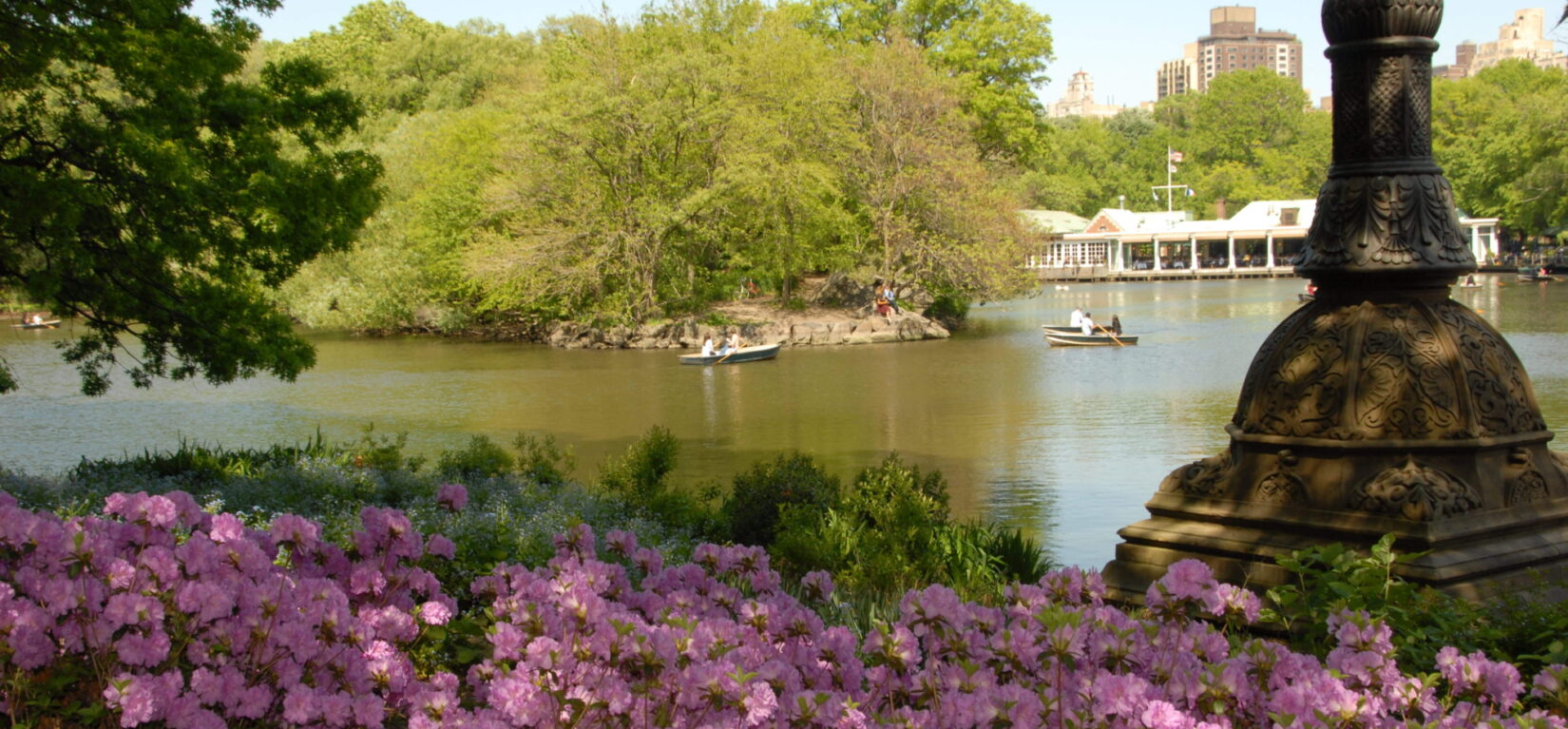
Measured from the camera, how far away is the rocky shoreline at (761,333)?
1580 inches

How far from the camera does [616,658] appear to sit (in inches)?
113

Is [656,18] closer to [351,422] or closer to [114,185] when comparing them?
[351,422]

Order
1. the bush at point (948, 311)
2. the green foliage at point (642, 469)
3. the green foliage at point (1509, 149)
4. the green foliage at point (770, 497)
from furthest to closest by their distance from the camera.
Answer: the green foliage at point (1509, 149) → the bush at point (948, 311) → the green foliage at point (642, 469) → the green foliage at point (770, 497)

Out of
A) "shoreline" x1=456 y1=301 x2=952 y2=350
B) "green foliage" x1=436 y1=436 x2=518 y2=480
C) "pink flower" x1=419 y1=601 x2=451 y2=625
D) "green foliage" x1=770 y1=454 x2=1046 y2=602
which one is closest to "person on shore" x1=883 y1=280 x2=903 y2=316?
"shoreline" x1=456 y1=301 x2=952 y2=350

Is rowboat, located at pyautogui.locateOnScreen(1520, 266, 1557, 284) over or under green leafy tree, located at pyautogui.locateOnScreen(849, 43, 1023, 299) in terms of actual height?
under

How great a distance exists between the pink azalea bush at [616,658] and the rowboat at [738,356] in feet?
94.6

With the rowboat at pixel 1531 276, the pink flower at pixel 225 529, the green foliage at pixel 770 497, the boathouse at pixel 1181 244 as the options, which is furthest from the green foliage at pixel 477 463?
the boathouse at pixel 1181 244

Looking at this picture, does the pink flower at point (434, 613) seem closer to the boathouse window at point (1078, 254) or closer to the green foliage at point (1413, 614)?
the green foliage at point (1413, 614)

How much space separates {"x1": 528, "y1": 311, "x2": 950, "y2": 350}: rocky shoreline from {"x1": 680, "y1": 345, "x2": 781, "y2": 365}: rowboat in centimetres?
573

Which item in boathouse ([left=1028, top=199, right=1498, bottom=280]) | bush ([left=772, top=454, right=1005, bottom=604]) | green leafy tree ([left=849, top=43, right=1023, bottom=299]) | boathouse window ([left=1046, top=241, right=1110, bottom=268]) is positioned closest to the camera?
bush ([left=772, top=454, right=1005, bottom=604])

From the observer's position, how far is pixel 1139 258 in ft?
346

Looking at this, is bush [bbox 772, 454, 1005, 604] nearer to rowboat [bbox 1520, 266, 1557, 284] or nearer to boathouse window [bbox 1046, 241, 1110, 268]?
rowboat [bbox 1520, 266, 1557, 284]

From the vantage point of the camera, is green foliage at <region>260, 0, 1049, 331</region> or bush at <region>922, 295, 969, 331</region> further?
bush at <region>922, 295, 969, 331</region>

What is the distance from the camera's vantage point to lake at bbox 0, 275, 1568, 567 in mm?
15383
